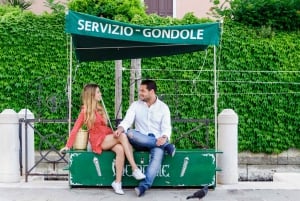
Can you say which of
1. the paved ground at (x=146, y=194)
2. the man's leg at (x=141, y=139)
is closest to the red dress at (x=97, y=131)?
the man's leg at (x=141, y=139)

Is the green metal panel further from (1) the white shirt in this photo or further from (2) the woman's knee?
(1) the white shirt

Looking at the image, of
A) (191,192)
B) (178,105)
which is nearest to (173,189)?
(191,192)

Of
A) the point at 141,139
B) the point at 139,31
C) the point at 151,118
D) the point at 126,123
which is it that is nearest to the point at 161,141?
the point at 141,139

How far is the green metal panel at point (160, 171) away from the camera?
8.44 metres

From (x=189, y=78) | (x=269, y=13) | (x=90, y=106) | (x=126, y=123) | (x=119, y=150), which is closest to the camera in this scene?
(x=119, y=150)

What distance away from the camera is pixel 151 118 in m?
8.51

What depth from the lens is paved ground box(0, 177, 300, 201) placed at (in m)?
8.07

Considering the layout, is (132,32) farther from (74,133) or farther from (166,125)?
(74,133)

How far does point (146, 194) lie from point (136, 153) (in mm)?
613

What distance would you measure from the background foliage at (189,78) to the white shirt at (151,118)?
14.6 feet

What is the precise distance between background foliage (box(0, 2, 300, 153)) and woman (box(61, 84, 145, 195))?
4.43 metres

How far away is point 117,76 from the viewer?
1157 centimetres

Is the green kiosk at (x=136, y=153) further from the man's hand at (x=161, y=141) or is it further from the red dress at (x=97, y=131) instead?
the man's hand at (x=161, y=141)

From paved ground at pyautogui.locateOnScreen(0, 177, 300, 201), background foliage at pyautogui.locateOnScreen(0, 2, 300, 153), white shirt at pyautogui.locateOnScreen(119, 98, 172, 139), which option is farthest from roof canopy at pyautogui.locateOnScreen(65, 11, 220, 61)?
background foliage at pyautogui.locateOnScreen(0, 2, 300, 153)
